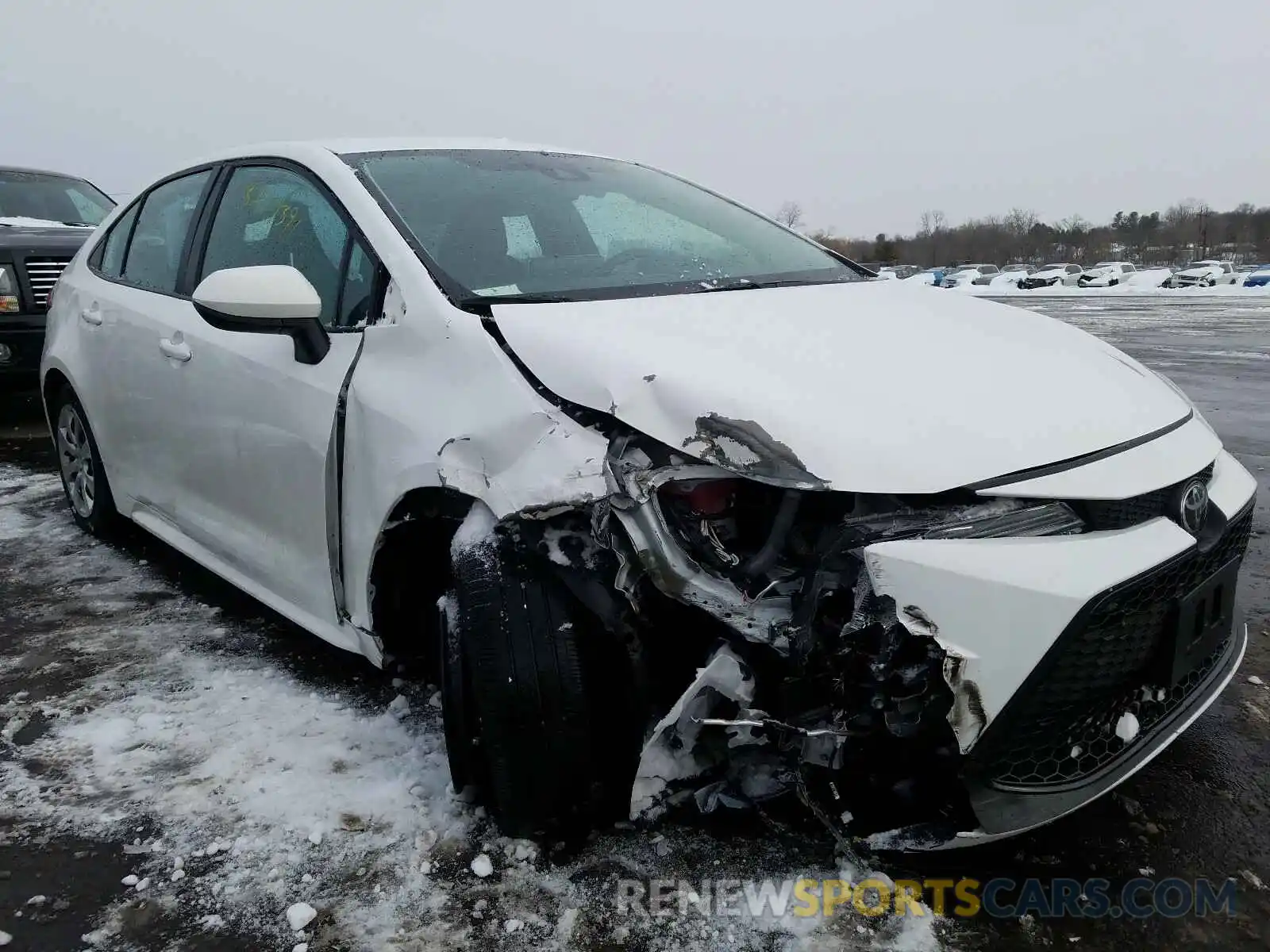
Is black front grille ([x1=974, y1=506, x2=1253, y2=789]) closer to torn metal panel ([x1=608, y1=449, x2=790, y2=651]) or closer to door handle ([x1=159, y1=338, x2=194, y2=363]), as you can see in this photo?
torn metal panel ([x1=608, y1=449, x2=790, y2=651])

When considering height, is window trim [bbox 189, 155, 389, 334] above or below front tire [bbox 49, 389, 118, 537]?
above

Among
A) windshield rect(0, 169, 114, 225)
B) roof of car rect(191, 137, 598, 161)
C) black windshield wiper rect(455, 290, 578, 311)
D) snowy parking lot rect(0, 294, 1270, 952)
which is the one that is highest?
windshield rect(0, 169, 114, 225)

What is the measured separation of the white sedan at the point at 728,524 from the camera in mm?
1572

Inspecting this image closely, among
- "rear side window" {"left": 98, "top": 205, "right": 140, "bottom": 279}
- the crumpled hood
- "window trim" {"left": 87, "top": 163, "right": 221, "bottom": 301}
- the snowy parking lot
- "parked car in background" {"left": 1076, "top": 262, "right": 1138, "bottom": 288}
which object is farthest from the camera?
"parked car in background" {"left": 1076, "top": 262, "right": 1138, "bottom": 288}

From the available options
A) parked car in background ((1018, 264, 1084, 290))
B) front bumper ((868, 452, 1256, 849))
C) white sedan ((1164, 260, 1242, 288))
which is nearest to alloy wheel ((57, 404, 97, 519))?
front bumper ((868, 452, 1256, 849))

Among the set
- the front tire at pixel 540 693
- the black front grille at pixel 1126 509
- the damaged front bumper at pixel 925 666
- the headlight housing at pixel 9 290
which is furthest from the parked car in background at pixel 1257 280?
the front tire at pixel 540 693

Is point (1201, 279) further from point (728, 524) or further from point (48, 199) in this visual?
point (728, 524)

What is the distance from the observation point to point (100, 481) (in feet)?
12.4

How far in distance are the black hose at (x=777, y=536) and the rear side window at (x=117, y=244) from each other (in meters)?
2.94

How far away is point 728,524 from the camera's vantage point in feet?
5.78

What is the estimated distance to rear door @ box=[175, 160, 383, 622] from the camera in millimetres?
2309

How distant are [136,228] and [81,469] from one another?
3.56ft

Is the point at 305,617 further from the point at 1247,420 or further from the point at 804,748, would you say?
the point at 1247,420

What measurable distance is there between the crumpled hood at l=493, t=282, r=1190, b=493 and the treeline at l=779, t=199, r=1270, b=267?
6912 cm
